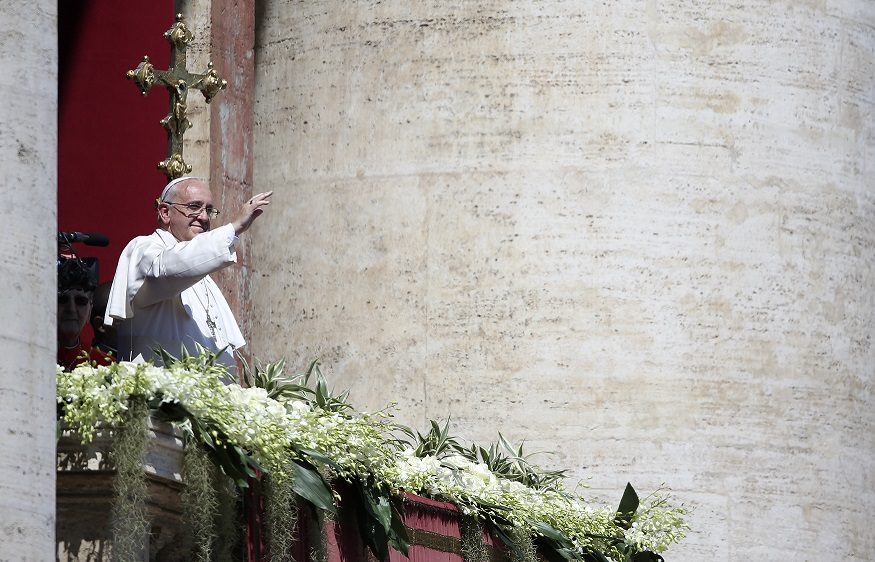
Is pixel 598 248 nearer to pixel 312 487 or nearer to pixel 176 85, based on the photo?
pixel 176 85

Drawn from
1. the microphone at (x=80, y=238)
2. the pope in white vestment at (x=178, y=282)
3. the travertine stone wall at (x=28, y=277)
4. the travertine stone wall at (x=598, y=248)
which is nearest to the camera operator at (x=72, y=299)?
the microphone at (x=80, y=238)

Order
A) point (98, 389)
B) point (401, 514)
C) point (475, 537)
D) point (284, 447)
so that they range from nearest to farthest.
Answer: point (98, 389)
point (284, 447)
point (401, 514)
point (475, 537)

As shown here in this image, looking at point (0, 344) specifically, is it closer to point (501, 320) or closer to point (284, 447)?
point (284, 447)

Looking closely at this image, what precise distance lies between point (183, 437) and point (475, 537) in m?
2.29

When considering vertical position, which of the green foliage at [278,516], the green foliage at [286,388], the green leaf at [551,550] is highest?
the green foliage at [286,388]

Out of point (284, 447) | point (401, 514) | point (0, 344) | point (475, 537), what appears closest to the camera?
point (0, 344)

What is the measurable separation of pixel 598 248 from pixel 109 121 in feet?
9.77

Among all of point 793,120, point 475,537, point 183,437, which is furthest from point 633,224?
point 183,437

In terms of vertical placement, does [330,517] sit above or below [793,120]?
below

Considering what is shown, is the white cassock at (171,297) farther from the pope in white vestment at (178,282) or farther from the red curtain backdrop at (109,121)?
the red curtain backdrop at (109,121)

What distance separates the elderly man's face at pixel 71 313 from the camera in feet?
27.6

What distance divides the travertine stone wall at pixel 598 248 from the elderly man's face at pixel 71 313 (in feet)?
13.1

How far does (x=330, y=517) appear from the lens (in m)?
7.78

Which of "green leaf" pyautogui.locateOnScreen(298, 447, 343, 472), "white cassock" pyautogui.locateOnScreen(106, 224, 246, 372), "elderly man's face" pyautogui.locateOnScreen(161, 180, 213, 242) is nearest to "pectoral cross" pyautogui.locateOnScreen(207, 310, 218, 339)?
"white cassock" pyautogui.locateOnScreen(106, 224, 246, 372)
